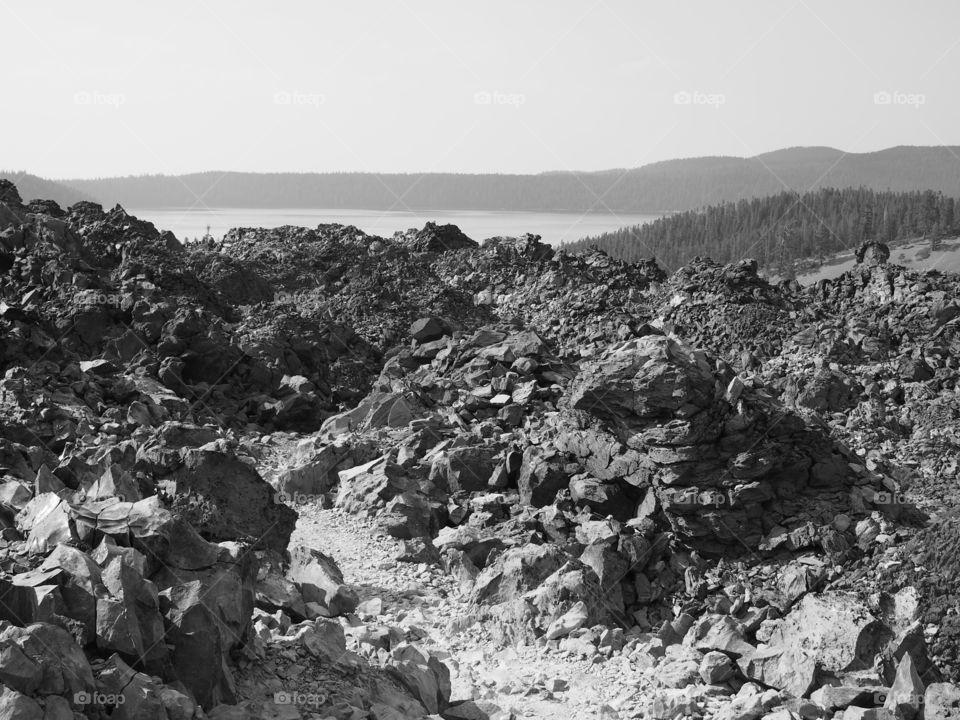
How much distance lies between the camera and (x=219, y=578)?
35.4 ft

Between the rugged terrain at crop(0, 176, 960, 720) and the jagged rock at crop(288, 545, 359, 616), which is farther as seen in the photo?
the jagged rock at crop(288, 545, 359, 616)

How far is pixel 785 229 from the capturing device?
107250 mm

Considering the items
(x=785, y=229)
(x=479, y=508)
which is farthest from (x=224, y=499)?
(x=785, y=229)

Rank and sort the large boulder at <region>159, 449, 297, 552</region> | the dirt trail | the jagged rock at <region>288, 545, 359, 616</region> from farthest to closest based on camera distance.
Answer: the large boulder at <region>159, 449, 297, 552</region>
the jagged rock at <region>288, 545, 359, 616</region>
the dirt trail

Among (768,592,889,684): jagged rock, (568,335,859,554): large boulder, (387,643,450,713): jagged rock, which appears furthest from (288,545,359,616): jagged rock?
(768,592,889,684): jagged rock

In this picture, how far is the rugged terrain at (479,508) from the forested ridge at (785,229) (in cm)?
A: 6991

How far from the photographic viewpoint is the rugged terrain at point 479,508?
33.9 feet

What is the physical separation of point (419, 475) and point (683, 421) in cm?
570

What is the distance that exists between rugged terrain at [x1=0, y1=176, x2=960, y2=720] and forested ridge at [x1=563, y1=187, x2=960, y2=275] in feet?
229

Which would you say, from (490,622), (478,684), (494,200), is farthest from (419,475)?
(494,200)

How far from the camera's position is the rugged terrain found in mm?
10328

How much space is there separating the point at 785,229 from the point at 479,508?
9796 centimetres

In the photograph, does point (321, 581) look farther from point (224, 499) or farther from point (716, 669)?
point (716, 669)

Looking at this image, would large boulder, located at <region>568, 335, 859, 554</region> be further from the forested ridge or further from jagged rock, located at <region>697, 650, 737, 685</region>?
the forested ridge
